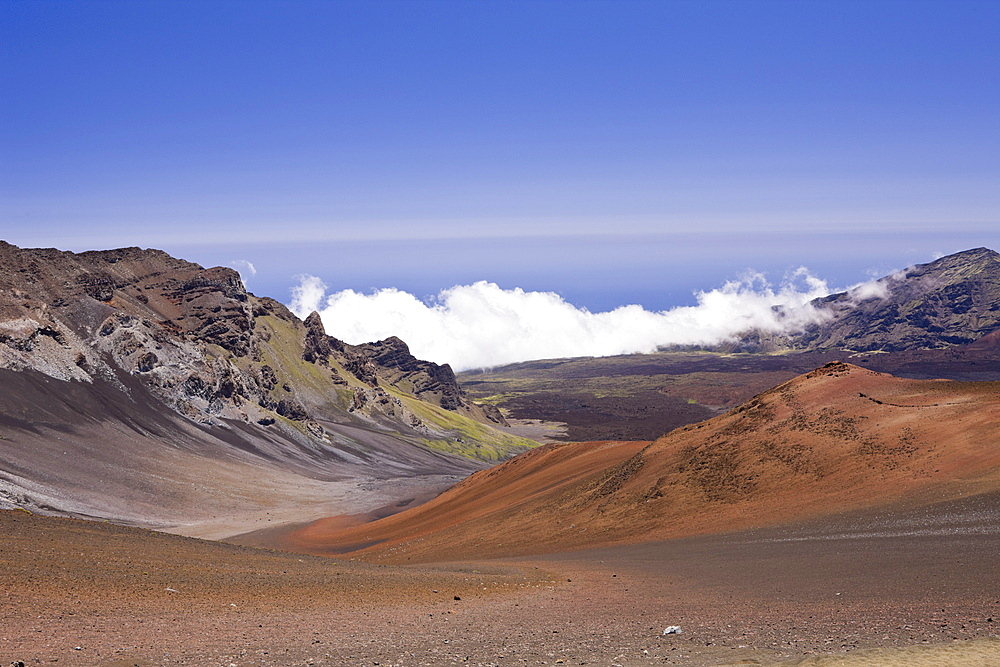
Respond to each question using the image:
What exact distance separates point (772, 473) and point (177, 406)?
106 m

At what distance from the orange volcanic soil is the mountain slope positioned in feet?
155

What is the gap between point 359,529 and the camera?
68125 millimetres

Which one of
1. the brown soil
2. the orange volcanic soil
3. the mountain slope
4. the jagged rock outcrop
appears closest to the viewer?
the brown soil

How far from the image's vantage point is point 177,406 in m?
122

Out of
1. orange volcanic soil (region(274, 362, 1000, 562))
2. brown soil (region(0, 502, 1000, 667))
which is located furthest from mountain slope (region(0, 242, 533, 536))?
brown soil (region(0, 502, 1000, 667))

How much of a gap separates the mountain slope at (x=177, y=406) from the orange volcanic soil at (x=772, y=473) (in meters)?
47.1

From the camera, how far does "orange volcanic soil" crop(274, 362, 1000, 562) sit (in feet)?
110

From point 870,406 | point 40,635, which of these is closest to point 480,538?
point 870,406

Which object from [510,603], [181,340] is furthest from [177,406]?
[510,603]

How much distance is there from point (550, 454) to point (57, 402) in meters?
70.3

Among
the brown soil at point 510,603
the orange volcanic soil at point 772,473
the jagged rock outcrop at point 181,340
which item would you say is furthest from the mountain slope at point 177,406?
the brown soil at point 510,603

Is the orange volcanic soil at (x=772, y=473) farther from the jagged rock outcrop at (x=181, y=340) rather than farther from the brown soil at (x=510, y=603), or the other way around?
the jagged rock outcrop at (x=181, y=340)

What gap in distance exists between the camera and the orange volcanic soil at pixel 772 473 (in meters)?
33.5

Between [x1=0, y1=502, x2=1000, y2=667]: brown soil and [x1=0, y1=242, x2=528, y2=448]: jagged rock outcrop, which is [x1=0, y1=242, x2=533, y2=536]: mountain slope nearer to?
[x1=0, y1=242, x2=528, y2=448]: jagged rock outcrop
